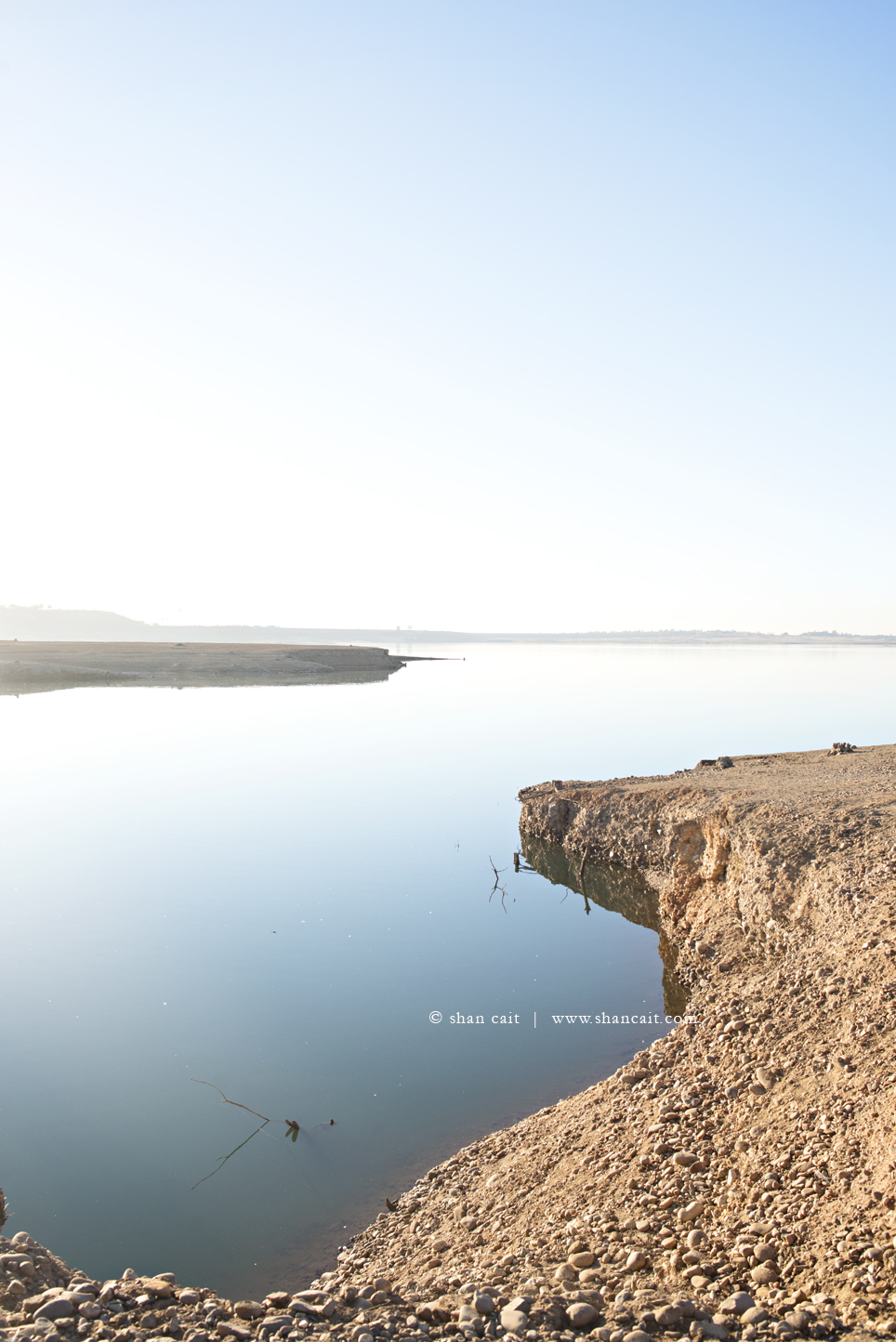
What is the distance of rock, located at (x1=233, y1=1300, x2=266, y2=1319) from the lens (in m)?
4.79

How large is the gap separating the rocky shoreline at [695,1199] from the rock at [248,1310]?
0.01 meters

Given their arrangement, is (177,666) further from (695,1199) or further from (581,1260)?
(581,1260)

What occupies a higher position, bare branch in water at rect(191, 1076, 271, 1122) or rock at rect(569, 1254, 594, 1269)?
rock at rect(569, 1254, 594, 1269)

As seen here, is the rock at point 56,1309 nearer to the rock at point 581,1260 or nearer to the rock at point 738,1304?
the rock at point 581,1260

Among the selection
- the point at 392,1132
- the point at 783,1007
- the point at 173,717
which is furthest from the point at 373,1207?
the point at 173,717

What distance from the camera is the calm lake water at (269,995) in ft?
23.5

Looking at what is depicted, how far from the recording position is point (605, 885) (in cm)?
1634

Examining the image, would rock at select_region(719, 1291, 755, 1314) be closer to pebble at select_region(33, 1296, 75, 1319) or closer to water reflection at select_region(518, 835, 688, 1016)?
pebble at select_region(33, 1296, 75, 1319)

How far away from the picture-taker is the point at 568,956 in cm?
1285

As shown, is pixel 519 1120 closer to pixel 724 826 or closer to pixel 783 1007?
pixel 783 1007

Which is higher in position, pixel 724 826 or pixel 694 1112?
pixel 724 826

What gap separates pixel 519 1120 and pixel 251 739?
30.9 m

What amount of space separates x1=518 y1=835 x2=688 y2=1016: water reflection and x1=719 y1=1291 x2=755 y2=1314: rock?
24.1ft

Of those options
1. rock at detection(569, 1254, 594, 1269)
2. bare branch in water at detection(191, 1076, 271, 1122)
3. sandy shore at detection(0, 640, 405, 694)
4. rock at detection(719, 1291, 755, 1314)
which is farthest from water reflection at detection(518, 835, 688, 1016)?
sandy shore at detection(0, 640, 405, 694)
